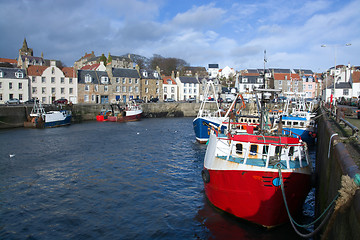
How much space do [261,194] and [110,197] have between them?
839 centimetres

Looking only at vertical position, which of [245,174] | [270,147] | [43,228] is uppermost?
[270,147]

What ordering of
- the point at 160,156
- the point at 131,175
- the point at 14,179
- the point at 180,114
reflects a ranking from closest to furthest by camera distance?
1. the point at 14,179
2. the point at 131,175
3. the point at 160,156
4. the point at 180,114

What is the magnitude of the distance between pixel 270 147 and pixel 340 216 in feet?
18.0

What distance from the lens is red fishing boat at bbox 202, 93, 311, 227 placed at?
11102 mm

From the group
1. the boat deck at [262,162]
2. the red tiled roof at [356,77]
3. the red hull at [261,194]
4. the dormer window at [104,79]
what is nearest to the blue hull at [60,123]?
the dormer window at [104,79]

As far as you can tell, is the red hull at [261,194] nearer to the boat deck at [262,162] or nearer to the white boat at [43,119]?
the boat deck at [262,162]

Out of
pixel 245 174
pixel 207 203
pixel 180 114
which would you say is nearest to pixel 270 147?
pixel 245 174

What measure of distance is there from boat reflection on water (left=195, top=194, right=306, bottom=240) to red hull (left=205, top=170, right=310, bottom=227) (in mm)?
309

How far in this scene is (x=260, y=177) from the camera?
11062 mm

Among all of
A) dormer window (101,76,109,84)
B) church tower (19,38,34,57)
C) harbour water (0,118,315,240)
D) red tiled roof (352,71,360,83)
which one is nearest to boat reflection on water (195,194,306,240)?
harbour water (0,118,315,240)

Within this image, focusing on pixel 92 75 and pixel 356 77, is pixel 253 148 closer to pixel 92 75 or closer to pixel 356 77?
pixel 92 75

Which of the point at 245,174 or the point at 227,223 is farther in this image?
the point at 227,223

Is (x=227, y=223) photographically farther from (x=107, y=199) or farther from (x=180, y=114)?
(x=180, y=114)

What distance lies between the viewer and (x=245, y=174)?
1132 cm
